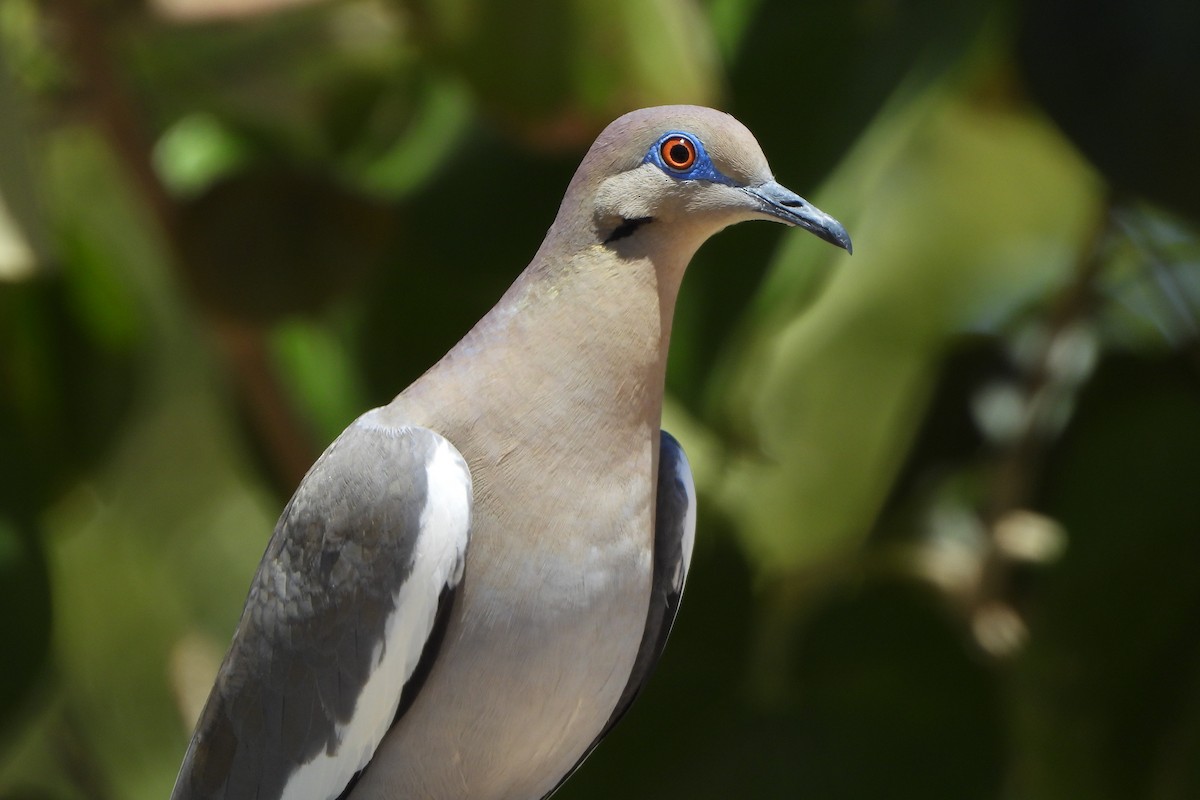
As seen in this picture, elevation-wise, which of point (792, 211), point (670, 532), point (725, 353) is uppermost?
point (792, 211)

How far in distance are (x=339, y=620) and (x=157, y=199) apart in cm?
54

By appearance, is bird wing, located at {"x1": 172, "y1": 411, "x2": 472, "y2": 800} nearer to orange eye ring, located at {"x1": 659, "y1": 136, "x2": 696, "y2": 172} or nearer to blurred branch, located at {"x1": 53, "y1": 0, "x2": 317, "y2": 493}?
orange eye ring, located at {"x1": 659, "y1": 136, "x2": 696, "y2": 172}

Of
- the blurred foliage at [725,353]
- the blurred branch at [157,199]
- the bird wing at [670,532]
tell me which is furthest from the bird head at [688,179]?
the blurred branch at [157,199]

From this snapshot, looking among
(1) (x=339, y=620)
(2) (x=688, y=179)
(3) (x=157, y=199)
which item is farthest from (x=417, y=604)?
(3) (x=157, y=199)

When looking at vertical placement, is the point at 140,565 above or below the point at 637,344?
below

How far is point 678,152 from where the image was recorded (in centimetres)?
46

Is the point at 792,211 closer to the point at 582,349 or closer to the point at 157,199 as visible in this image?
the point at 582,349

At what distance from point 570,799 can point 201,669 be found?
297 mm

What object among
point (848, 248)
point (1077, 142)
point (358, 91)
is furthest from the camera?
point (358, 91)

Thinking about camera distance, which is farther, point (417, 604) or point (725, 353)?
point (725, 353)

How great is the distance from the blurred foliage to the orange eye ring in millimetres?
315

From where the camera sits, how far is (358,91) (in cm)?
117

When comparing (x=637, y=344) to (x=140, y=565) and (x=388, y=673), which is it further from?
(x=140, y=565)

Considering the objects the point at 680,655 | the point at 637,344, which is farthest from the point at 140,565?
the point at 637,344
